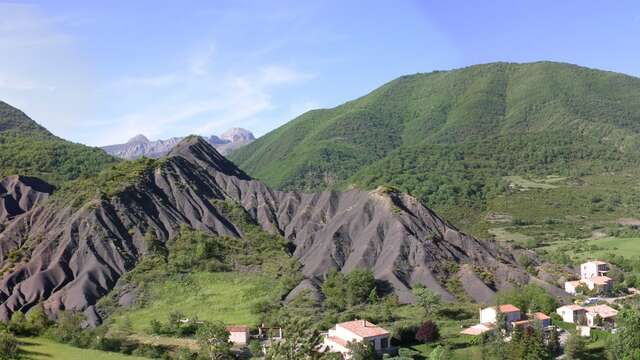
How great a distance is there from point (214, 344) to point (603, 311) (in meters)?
42.8

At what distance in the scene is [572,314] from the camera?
7262 cm

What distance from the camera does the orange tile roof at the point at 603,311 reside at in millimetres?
72637

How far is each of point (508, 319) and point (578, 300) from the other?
23.0 m

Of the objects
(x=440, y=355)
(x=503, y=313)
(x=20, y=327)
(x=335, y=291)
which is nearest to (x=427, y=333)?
(x=503, y=313)

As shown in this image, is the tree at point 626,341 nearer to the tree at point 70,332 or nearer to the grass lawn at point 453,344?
the grass lawn at point 453,344

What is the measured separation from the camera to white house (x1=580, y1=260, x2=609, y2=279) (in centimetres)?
10206

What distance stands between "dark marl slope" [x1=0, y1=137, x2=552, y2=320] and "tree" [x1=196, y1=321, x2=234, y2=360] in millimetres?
25412

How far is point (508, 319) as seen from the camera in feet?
220

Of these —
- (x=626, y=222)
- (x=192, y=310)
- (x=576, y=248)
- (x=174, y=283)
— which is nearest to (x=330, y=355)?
(x=192, y=310)

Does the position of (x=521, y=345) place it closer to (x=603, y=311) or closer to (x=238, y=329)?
(x=603, y=311)

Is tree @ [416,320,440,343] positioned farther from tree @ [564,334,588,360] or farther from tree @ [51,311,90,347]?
tree @ [51,311,90,347]

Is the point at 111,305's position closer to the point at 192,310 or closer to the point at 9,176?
the point at 192,310

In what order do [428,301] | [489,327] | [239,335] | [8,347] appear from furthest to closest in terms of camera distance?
1. [428,301]
2. [239,335]
3. [489,327]
4. [8,347]

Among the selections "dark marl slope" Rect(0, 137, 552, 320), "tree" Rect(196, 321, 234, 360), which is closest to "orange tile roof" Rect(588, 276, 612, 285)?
"dark marl slope" Rect(0, 137, 552, 320)
